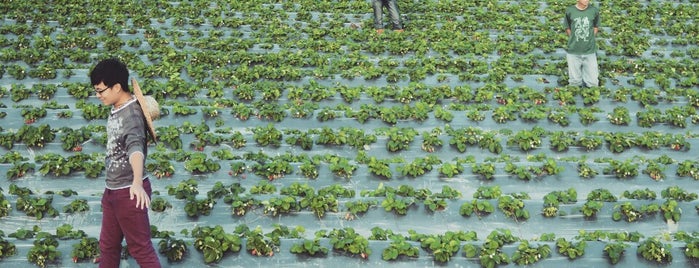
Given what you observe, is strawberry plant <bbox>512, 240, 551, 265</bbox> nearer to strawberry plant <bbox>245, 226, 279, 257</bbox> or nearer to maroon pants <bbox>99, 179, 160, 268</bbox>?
strawberry plant <bbox>245, 226, 279, 257</bbox>

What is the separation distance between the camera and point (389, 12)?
38.5ft

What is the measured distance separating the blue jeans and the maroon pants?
313 inches

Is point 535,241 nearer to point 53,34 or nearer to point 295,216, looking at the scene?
point 295,216

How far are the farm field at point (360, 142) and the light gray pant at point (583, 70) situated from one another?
30 centimetres

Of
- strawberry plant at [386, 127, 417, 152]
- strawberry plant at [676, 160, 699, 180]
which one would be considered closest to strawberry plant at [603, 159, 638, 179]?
strawberry plant at [676, 160, 699, 180]

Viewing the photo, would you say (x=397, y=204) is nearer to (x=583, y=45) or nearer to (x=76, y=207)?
(x=76, y=207)

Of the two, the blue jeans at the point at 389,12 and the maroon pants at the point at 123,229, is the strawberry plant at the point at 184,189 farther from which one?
the blue jeans at the point at 389,12

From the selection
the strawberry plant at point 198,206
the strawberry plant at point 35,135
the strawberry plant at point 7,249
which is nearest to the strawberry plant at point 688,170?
the strawberry plant at point 198,206

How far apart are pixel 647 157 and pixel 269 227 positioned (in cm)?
445

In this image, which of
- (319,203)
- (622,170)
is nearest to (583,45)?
(622,170)

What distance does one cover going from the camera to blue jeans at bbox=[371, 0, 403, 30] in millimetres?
11594

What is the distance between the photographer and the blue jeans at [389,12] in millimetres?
11594

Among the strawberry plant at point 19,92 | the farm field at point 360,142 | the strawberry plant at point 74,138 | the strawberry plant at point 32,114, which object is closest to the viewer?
the farm field at point 360,142

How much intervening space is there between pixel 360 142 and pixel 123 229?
11.3ft
